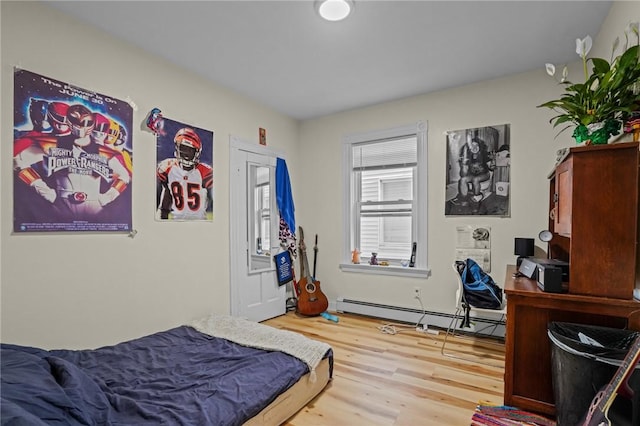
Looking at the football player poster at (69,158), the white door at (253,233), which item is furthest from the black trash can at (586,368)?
the football player poster at (69,158)

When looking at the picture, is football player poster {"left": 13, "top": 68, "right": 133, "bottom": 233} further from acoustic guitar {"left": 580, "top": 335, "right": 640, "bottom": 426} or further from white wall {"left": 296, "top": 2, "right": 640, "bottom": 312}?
acoustic guitar {"left": 580, "top": 335, "right": 640, "bottom": 426}

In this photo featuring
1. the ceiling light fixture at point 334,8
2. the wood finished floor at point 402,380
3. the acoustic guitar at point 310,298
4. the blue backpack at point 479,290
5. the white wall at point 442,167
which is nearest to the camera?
the wood finished floor at point 402,380

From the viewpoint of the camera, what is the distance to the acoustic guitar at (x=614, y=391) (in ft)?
3.76

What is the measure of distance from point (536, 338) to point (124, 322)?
295 centimetres

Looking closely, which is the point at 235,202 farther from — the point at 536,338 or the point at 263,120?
the point at 536,338

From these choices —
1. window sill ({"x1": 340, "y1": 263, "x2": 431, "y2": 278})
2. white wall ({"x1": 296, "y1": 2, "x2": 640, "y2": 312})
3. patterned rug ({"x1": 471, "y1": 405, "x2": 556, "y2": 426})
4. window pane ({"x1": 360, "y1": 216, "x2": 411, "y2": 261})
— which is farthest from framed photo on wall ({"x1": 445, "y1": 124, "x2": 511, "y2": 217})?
patterned rug ({"x1": 471, "y1": 405, "x2": 556, "y2": 426})

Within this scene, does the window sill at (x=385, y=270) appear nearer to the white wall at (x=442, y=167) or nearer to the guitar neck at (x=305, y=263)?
the white wall at (x=442, y=167)

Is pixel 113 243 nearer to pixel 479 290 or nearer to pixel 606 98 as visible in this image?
pixel 479 290

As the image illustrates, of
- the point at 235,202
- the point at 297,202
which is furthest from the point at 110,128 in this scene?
the point at 297,202

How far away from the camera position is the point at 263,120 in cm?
386

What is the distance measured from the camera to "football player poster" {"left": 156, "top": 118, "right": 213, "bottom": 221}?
274 cm

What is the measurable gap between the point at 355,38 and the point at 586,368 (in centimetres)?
257

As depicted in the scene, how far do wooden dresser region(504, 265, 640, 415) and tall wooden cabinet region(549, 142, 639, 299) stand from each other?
14cm

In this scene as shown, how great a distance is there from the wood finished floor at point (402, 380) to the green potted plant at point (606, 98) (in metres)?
1.81
